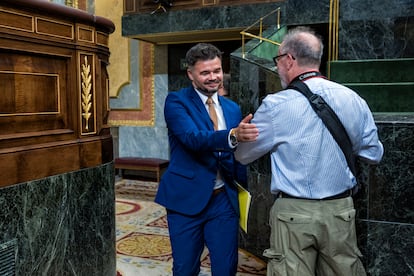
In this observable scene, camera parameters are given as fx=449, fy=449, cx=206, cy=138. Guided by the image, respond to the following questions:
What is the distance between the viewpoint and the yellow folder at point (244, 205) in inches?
94.0

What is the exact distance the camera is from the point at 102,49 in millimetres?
2738

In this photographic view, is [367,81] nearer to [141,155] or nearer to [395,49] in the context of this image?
[395,49]

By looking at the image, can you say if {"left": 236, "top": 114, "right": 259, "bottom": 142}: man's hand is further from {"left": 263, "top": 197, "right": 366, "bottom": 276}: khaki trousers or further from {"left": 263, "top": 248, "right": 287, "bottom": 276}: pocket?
{"left": 263, "top": 248, "right": 287, "bottom": 276}: pocket

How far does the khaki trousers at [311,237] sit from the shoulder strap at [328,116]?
0.27 m

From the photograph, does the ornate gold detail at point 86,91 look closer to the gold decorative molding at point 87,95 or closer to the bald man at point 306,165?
the gold decorative molding at point 87,95

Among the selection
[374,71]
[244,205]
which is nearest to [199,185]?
[244,205]

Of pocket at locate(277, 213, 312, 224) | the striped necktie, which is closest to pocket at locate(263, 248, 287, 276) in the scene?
pocket at locate(277, 213, 312, 224)

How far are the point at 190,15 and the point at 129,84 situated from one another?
7.40ft

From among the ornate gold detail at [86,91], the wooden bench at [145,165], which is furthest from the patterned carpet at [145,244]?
the ornate gold detail at [86,91]

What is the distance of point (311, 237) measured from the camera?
201 cm

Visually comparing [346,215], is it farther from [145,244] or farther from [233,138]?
[145,244]

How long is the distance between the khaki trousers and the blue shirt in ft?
0.20

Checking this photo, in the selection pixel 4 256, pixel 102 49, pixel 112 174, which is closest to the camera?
pixel 4 256

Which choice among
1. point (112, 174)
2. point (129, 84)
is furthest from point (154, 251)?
point (129, 84)
